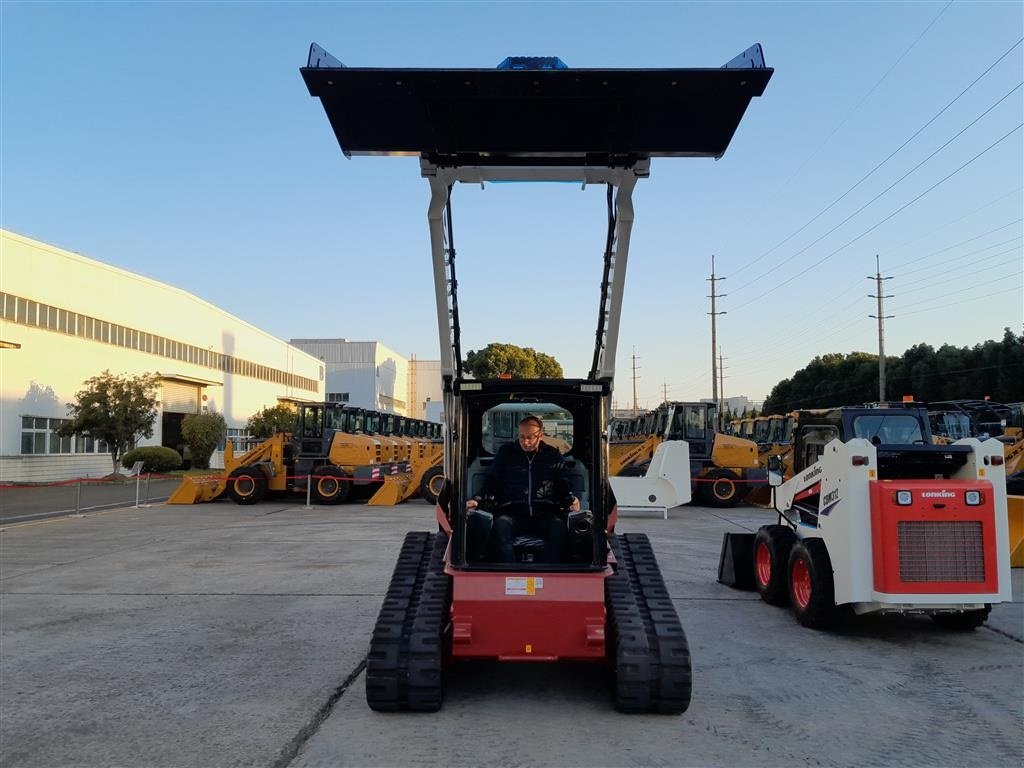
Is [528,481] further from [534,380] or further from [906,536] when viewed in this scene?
[906,536]

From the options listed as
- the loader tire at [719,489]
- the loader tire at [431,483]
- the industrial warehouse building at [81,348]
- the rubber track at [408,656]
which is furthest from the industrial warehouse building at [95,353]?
the rubber track at [408,656]

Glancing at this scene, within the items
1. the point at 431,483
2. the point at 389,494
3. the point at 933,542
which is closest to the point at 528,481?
the point at 933,542

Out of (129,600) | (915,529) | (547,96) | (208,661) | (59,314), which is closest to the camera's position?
(547,96)

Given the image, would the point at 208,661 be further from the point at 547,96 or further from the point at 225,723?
the point at 547,96

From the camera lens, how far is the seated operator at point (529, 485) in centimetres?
541

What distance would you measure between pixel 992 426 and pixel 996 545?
16417 millimetres

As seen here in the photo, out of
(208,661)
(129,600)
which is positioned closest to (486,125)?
(208,661)

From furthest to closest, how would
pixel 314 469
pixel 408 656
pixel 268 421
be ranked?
pixel 268 421 → pixel 314 469 → pixel 408 656

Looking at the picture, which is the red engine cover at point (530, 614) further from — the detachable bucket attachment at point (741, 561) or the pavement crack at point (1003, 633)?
the detachable bucket attachment at point (741, 561)

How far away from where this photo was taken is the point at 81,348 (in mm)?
33438

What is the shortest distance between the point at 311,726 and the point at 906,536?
480 cm

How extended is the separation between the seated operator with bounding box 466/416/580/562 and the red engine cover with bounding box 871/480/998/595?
9.42 ft

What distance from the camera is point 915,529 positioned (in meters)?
6.47

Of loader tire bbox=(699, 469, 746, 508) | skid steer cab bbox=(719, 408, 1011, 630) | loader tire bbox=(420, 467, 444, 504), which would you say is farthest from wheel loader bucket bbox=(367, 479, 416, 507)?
skid steer cab bbox=(719, 408, 1011, 630)
